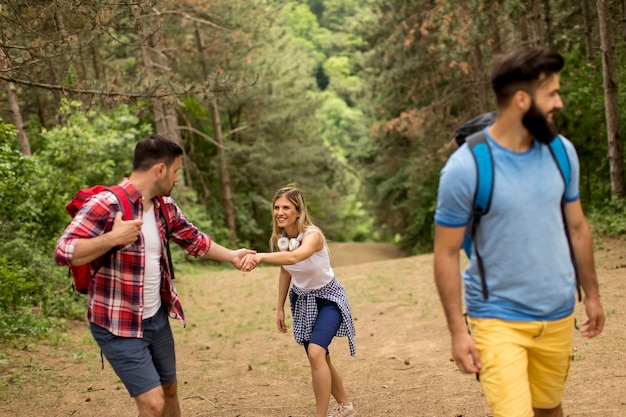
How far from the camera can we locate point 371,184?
1394 inches

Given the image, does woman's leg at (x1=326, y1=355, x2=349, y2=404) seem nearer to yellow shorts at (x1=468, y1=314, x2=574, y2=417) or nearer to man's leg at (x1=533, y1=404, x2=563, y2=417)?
man's leg at (x1=533, y1=404, x2=563, y2=417)

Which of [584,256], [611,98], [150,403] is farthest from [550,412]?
[611,98]

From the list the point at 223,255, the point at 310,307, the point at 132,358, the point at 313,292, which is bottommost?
the point at 310,307

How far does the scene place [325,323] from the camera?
539cm

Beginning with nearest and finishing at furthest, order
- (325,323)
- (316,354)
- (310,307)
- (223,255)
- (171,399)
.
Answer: (171,399) → (223,255) → (316,354) → (325,323) → (310,307)

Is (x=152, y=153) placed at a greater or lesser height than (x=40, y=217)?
greater

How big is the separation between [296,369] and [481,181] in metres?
5.71

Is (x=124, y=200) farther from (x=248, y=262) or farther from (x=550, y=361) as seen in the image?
(x=550, y=361)

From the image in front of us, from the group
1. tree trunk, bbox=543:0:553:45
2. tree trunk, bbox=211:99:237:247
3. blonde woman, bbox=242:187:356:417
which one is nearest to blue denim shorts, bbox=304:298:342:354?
blonde woman, bbox=242:187:356:417

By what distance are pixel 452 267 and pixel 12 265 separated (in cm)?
789

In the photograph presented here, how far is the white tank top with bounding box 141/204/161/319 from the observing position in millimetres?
4270

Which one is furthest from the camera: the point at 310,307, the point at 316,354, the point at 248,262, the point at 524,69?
the point at 310,307

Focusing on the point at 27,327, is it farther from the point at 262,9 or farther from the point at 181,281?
the point at 262,9

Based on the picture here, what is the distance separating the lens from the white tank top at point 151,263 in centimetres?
427
